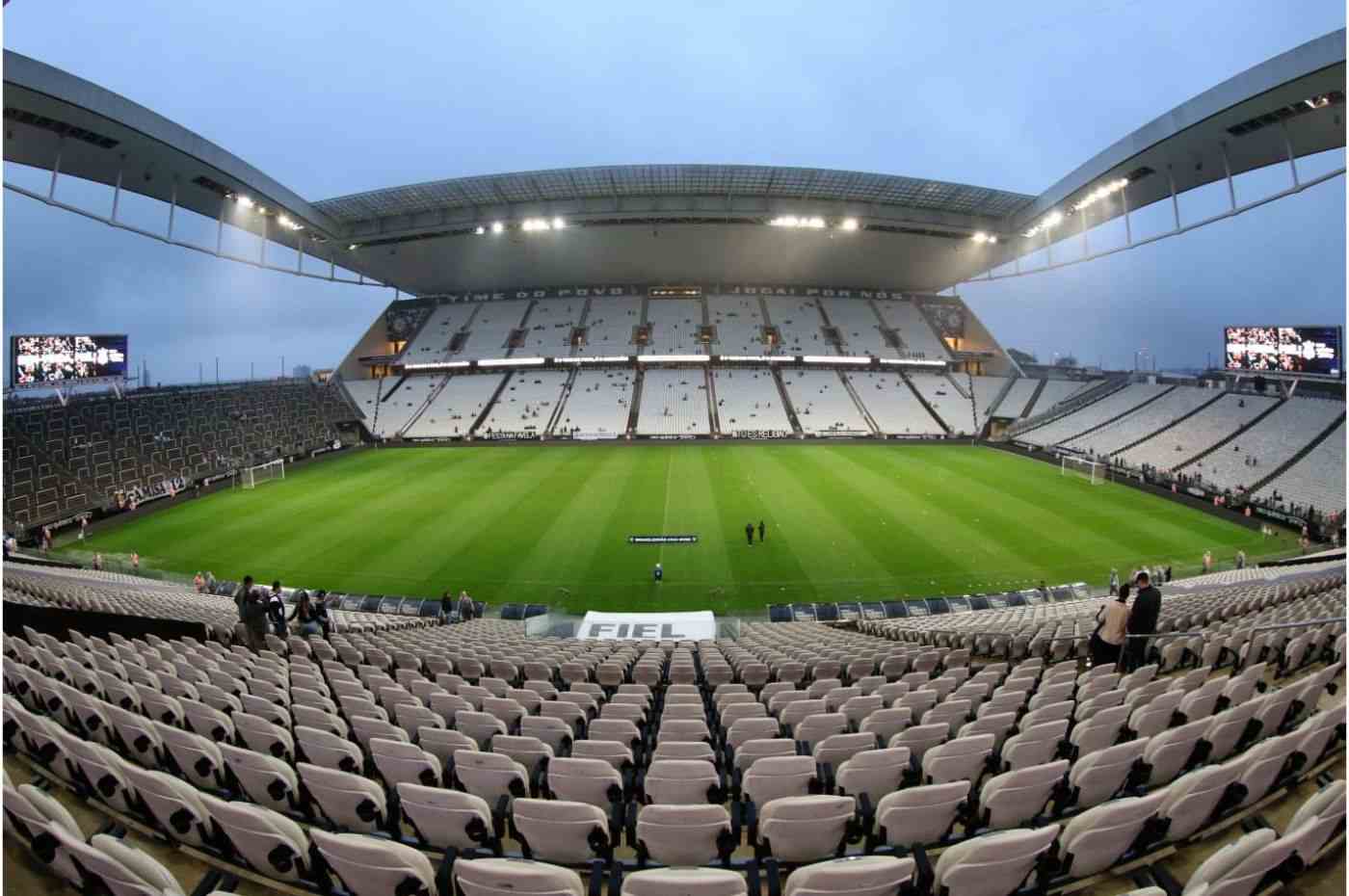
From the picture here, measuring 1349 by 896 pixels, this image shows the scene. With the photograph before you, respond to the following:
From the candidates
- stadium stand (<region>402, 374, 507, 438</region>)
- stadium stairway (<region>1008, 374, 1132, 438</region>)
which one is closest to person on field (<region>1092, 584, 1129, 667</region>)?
stadium stairway (<region>1008, 374, 1132, 438</region>)

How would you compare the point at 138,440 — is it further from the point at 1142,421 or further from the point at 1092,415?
the point at 1092,415

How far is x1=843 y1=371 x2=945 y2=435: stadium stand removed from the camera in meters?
56.8

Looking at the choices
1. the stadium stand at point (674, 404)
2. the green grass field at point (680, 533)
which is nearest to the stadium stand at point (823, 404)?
the stadium stand at point (674, 404)

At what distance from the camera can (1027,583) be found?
20.3 meters

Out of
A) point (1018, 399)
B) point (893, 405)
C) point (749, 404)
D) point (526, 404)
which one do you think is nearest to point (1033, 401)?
point (1018, 399)

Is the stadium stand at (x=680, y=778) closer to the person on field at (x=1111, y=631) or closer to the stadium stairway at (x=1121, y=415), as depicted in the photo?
the person on field at (x=1111, y=631)

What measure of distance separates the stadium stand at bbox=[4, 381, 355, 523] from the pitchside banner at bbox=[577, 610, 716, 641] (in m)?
29.3

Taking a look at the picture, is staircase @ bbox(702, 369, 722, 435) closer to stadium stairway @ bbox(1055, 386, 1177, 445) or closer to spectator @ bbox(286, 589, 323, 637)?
stadium stairway @ bbox(1055, 386, 1177, 445)

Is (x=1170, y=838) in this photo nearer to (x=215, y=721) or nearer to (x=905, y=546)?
(x=215, y=721)

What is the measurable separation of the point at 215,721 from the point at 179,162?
129 ft

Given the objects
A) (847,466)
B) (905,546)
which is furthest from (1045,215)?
(905,546)

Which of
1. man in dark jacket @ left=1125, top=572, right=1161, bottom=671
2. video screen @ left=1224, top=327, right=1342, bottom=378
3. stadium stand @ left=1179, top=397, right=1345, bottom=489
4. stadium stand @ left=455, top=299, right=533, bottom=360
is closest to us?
man in dark jacket @ left=1125, top=572, right=1161, bottom=671

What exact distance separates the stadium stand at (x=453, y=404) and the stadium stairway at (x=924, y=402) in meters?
42.4

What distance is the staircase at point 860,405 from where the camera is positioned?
5692cm
